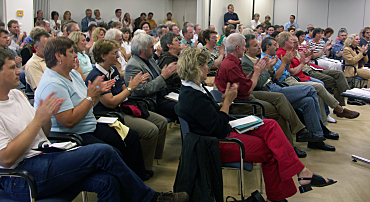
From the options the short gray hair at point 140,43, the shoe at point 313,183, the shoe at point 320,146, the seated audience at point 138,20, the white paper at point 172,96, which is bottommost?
the shoe at point 320,146

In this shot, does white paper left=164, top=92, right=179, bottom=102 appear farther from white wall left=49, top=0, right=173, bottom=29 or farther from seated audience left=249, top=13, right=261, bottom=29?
seated audience left=249, top=13, right=261, bottom=29

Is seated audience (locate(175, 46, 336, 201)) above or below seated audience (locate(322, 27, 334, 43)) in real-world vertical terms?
below

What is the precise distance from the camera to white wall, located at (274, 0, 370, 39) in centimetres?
1216

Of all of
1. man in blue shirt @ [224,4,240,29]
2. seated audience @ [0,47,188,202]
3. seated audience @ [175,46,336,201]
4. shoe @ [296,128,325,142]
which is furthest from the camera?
man in blue shirt @ [224,4,240,29]

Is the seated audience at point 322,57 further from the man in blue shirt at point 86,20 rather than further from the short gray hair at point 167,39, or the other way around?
the man in blue shirt at point 86,20

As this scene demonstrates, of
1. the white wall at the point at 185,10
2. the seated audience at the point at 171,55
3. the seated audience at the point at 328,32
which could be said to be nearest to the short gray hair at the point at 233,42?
the seated audience at the point at 171,55

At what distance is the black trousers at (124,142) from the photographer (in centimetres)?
228

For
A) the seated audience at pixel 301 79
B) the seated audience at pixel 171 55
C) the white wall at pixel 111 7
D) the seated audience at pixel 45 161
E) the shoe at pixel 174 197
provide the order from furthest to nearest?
the white wall at pixel 111 7, the seated audience at pixel 301 79, the seated audience at pixel 171 55, the shoe at pixel 174 197, the seated audience at pixel 45 161

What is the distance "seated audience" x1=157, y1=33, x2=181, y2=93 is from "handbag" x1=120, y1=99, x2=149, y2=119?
68 centimetres

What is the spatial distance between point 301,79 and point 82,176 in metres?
3.60

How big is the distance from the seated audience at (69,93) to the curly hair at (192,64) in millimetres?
557

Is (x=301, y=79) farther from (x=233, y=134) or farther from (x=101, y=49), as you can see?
(x=101, y=49)

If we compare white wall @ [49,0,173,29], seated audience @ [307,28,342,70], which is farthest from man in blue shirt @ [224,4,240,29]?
seated audience @ [307,28,342,70]

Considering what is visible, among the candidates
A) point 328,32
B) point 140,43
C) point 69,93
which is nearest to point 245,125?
point 69,93
